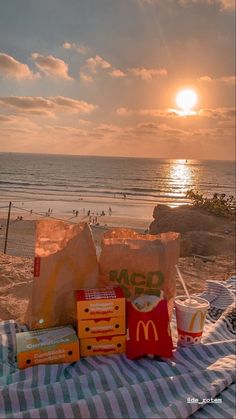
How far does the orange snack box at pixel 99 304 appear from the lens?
2.10 meters

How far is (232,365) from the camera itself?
2.20 metres

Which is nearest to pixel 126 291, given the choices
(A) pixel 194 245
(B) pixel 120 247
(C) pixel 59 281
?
(B) pixel 120 247

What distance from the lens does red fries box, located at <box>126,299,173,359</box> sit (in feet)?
6.95

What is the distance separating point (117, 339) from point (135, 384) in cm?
35

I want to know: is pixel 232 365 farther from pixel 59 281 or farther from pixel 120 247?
pixel 59 281

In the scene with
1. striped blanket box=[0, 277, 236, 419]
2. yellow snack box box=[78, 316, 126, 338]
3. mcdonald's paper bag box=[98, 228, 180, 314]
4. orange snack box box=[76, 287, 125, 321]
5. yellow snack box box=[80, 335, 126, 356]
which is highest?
mcdonald's paper bag box=[98, 228, 180, 314]

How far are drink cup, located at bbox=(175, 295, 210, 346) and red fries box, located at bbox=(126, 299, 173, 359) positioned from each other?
0.18 metres

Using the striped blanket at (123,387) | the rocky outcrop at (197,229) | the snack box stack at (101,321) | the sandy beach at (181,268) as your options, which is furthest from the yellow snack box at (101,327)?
the rocky outcrop at (197,229)

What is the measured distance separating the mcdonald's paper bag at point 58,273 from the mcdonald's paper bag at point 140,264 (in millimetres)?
115

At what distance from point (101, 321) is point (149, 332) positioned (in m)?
0.29

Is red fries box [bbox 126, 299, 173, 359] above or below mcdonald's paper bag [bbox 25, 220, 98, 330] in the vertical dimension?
below

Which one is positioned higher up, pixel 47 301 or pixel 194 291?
pixel 47 301

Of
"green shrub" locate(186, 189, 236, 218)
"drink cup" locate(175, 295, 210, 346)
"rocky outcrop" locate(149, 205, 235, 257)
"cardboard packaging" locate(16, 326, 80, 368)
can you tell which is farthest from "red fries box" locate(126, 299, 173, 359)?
"green shrub" locate(186, 189, 236, 218)

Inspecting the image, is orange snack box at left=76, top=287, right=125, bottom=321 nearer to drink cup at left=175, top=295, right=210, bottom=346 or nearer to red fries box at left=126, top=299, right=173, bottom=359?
red fries box at left=126, top=299, right=173, bottom=359
